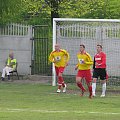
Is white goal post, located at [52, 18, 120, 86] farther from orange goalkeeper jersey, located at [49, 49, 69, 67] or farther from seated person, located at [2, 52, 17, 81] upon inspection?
seated person, located at [2, 52, 17, 81]

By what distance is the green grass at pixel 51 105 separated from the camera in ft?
42.6

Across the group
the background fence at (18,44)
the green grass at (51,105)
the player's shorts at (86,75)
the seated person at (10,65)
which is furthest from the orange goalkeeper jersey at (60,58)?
the background fence at (18,44)

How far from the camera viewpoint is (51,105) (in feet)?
52.1

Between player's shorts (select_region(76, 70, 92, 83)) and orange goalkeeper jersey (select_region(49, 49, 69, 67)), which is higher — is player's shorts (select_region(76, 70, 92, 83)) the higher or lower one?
the lower one

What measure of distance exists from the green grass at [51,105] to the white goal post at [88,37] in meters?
2.14

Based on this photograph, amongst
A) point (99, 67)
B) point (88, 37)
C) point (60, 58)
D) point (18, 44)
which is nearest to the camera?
point (99, 67)

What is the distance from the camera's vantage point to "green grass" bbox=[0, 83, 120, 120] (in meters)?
13.0

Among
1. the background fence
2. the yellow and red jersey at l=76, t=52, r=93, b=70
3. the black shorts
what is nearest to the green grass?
the black shorts

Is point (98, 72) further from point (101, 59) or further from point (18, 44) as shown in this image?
point (18, 44)

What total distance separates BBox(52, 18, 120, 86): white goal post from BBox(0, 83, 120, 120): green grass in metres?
2.14

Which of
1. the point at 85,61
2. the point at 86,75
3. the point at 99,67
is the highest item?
the point at 85,61

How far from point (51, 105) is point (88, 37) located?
8.35 meters

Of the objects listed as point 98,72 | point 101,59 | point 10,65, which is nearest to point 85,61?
point 101,59

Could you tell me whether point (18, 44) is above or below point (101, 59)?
above
